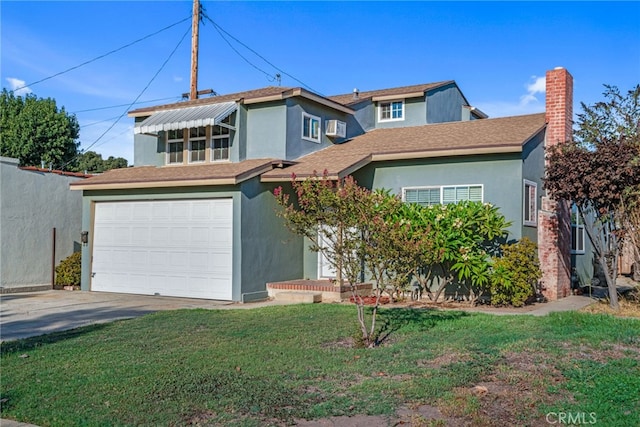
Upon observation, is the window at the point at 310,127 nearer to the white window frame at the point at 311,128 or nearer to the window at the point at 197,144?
the white window frame at the point at 311,128

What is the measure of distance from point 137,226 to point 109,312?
4.35 meters

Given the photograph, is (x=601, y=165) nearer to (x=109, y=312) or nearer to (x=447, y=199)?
(x=447, y=199)

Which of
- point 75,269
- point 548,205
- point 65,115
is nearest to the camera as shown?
point 548,205

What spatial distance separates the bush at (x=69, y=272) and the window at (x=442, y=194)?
10.2 meters

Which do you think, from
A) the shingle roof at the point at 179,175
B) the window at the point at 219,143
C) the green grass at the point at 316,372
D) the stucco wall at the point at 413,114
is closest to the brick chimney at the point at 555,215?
the green grass at the point at 316,372

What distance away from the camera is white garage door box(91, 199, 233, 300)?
14.8 m

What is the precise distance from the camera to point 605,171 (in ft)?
38.7

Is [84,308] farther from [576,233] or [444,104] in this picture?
[444,104]

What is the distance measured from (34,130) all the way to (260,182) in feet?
74.6

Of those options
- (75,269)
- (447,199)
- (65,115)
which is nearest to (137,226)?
(75,269)

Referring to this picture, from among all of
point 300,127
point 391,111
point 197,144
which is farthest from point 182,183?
point 391,111

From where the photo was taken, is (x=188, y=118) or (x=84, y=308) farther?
(x=188, y=118)

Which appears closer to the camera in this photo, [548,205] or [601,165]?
[601,165]

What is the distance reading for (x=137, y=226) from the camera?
1634 cm
